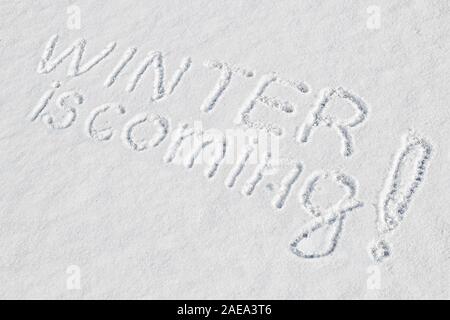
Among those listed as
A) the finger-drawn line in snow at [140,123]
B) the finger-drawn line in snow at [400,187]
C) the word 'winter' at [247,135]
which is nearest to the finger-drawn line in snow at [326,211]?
the word 'winter' at [247,135]

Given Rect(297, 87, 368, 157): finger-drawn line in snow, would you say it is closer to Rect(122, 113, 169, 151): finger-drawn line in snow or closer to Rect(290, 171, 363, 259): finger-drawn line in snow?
Rect(290, 171, 363, 259): finger-drawn line in snow

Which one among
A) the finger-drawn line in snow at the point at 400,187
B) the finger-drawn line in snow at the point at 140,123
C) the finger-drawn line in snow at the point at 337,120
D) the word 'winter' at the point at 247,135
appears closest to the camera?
the finger-drawn line in snow at the point at 400,187

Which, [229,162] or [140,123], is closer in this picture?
[229,162]

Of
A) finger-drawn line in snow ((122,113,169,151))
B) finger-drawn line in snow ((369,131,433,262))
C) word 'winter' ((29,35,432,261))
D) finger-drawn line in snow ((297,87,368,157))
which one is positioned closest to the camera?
finger-drawn line in snow ((369,131,433,262))

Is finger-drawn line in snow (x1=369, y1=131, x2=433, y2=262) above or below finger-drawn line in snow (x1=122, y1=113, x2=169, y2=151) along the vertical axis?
below

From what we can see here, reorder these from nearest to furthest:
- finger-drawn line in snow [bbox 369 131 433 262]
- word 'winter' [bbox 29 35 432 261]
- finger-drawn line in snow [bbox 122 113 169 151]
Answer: finger-drawn line in snow [bbox 369 131 433 262] < word 'winter' [bbox 29 35 432 261] < finger-drawn line in snow [bbox 122 113 169 151]

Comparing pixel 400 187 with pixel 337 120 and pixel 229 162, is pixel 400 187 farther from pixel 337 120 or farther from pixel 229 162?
pixel 229 162

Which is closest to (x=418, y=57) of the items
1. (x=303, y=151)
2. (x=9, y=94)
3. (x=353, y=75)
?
(x=353, y=75)

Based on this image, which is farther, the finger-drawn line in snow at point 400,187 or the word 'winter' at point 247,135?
the word 'winter' at point 247,135

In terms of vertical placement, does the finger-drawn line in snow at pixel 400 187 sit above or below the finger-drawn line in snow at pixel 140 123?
below

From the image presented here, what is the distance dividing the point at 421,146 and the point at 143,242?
1226 mm

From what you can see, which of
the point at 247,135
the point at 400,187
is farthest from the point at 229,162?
the point at 400,187

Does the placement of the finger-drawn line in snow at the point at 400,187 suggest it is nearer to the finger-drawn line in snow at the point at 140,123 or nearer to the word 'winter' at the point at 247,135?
the word 'winter' at the point at 247,135

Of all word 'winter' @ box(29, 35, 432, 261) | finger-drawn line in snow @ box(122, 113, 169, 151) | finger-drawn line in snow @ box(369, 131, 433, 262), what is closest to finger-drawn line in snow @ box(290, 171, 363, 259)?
word 'winter' @ box(29, 35, 432, 261)
